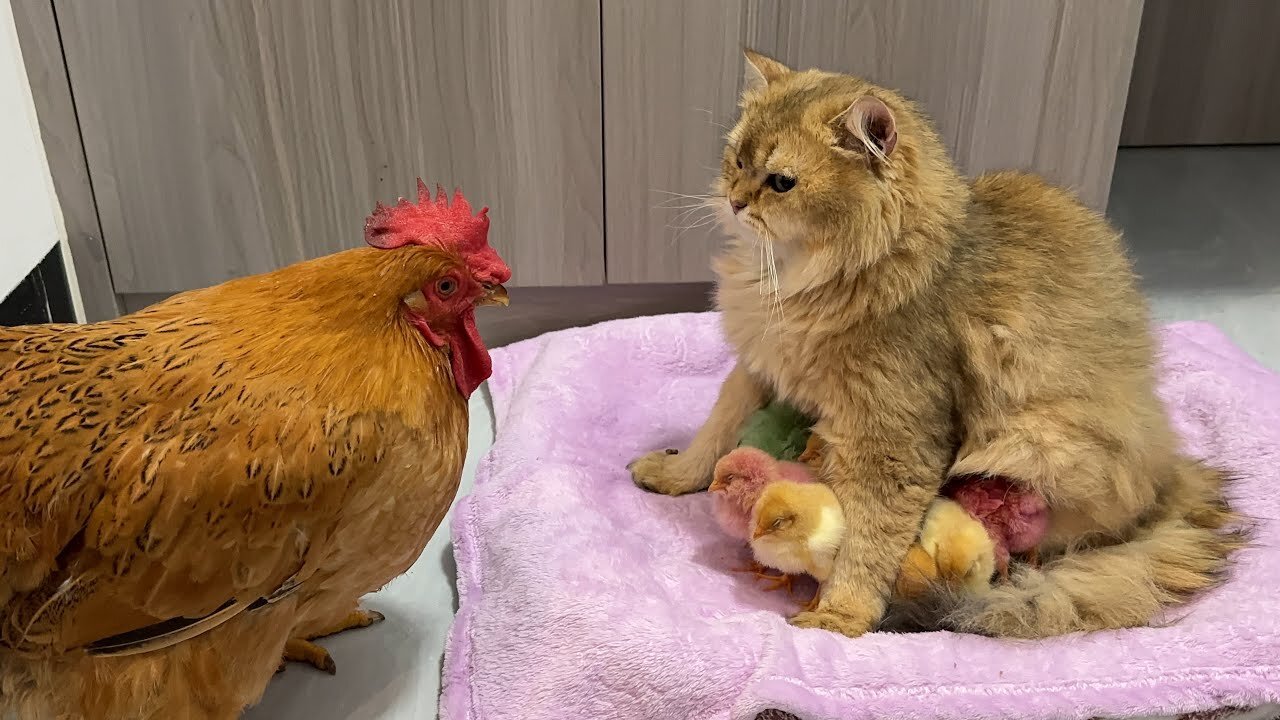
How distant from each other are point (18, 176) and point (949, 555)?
1387mm

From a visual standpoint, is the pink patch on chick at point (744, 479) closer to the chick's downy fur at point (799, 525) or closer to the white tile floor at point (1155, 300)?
the chick's downy fur at point (799, 525)

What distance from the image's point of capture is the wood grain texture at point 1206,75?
249cm

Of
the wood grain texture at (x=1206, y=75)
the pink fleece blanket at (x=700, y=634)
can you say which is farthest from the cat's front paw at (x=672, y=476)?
the wood grain texture at (x=1206, y=75)

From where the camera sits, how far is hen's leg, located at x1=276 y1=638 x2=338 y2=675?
1182 mm

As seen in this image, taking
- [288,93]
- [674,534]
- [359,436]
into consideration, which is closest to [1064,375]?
[674,534]

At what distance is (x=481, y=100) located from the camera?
5.27 feet

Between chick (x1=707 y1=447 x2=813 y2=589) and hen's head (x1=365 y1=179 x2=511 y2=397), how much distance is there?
0.34 m

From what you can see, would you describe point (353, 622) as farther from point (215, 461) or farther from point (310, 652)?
point (215, 461)

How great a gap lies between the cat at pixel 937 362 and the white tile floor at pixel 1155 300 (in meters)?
0.48

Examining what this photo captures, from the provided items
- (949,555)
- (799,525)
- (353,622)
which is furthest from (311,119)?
(949,555)

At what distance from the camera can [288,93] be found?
156 cm

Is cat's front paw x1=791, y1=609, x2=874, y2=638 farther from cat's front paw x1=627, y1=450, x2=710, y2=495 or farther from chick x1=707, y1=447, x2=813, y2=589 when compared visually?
cat's front paw x1=627, y1=450, x2=710, y2=495

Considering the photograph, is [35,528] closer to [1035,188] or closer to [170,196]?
[170,196]

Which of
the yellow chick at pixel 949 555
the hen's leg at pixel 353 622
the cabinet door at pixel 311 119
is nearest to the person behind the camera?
the yellow chick at pixel 949 555
